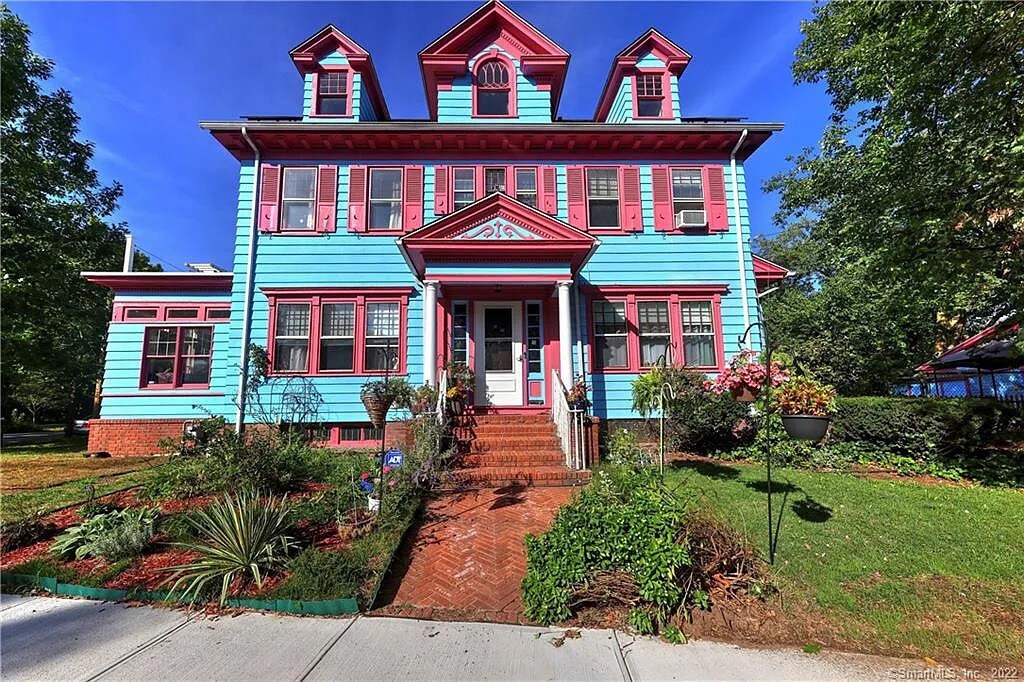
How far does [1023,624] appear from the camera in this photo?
3395 mm

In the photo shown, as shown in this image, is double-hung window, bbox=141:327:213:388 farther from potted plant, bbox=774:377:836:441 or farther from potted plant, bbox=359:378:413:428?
potted plant, bbox=774:377:836:441

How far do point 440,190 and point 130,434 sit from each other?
9.65 meters

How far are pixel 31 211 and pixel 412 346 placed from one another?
45.9 feet

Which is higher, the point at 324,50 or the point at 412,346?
the point at 324,50

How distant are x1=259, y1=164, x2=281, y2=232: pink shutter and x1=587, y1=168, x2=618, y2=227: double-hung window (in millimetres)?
7677

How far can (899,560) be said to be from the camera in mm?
4266

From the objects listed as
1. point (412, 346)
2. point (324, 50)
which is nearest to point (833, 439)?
point (412, 346)

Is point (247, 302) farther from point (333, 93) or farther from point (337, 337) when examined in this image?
point (333, 93)

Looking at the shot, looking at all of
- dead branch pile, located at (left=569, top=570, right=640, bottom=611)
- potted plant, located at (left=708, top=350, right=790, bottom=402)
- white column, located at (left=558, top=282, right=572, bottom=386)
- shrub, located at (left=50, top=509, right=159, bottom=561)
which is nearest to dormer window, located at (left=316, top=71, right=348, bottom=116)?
white column, located at (left=558, top=282, right=572, bottom=386)

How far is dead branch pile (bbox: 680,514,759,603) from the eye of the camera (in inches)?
144

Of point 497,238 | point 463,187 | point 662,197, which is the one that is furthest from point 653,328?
point 463,187

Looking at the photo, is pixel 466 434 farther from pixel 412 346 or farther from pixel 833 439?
pixel 833 439

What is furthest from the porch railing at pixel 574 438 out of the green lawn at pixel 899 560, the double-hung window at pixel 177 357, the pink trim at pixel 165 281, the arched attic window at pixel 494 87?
the double-hung window at pixel 177 357

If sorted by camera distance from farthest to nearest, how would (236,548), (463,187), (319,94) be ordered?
(319,94) < (463,187) < (236,548)
